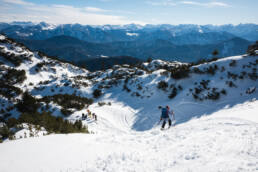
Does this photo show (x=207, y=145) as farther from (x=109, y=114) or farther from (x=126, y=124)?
(x=109, y=114)

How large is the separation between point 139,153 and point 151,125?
30.3ft

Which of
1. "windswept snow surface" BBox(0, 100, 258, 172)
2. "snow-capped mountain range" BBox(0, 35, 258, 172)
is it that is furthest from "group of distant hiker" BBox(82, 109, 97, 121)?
"windswept snow surface" BBox(0, 100, 258, 172)

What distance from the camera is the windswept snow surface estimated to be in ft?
15.3

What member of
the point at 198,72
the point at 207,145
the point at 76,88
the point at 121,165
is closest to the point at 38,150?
the point at 121,165

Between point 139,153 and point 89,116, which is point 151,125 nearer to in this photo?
point 89,116

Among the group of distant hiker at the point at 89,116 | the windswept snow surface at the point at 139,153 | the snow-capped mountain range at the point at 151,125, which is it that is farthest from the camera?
the group of distant hiker at the point at 89,116

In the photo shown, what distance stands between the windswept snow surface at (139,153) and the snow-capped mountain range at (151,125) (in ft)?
0.10

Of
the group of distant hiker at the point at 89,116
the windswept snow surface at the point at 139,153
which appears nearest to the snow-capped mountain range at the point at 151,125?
the windswept snow surface at the point at 139,153

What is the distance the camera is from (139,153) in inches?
233

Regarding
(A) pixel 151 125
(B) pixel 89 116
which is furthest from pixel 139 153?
(B) pixel 89 116

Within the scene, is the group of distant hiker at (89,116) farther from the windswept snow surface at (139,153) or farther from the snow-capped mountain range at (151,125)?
the windswept snow surface at (139,153)

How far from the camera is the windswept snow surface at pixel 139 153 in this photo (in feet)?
15.3

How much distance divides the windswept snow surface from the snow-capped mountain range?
1.1 inches

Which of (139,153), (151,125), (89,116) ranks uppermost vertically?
(139,153)
